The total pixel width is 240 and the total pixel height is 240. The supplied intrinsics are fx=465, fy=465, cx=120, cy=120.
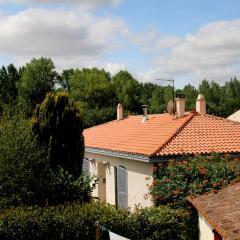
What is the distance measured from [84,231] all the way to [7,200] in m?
3.22

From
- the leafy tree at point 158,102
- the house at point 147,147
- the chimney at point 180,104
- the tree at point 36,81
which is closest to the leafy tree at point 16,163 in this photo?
the house at point 147,147

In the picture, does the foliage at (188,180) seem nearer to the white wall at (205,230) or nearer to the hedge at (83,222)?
the white wall at (205,230)

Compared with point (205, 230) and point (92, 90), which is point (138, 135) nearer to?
point (205, 230)

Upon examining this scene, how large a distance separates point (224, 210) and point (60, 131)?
7440 millimetres

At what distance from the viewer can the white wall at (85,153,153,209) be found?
1784 centimetres

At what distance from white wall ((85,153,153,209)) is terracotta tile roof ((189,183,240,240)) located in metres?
4.48

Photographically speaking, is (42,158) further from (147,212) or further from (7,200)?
(147,212)

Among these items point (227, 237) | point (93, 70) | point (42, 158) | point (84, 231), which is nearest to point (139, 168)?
point (42, 158)

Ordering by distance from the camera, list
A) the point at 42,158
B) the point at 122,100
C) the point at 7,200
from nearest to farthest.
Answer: the point at 7,200 → the point at 42,158 → the point at 122,100

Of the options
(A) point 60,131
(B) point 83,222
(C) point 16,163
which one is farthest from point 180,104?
(B) point 83,222

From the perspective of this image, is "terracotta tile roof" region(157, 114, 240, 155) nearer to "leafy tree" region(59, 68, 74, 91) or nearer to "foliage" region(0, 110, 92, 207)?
"foliage" region(0, 110, 92, 207)

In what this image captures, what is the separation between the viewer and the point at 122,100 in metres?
66.4

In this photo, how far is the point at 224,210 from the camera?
11.2 m

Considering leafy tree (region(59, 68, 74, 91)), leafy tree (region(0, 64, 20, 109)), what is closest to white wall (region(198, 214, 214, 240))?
leafy tree (region(0, 64, 20, 109))
